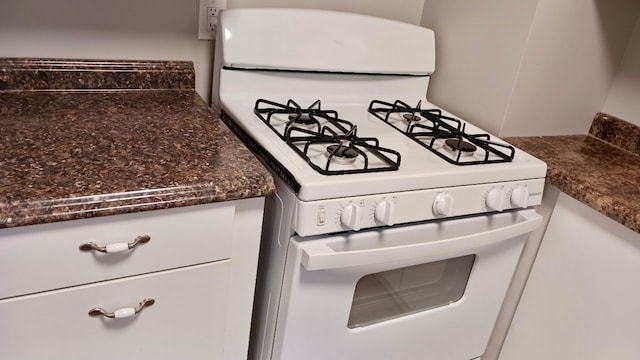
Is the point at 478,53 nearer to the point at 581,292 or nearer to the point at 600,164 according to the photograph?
the point at 600,164

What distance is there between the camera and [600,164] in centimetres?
147

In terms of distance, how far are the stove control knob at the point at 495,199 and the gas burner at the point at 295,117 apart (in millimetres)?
378

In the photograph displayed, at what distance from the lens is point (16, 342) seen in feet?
2.94

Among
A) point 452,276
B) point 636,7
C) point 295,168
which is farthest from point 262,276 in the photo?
point 636,7

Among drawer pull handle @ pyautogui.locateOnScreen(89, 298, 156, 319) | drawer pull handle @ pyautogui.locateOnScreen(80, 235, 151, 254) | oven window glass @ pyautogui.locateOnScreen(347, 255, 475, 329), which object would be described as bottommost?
oven window glass @ pyautogui.locateOnScreen(347, 255, 475, 329)

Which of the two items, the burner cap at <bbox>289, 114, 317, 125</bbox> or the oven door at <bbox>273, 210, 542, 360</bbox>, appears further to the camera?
the burner cap at <bbox>289, 114, 317, 125</bbox>

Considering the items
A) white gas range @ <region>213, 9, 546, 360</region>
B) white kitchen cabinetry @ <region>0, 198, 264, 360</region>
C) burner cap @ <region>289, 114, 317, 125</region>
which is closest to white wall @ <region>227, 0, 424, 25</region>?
white gas range @ <region>213, 9, 546, 360</region>

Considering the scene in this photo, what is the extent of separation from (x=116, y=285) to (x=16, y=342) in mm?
182

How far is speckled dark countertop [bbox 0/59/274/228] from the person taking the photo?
86 cm

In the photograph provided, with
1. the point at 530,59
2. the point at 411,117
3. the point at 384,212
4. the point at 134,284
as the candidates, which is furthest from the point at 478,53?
the point at 134,284

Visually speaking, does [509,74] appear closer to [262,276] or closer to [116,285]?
[262,276]

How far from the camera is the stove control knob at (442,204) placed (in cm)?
117

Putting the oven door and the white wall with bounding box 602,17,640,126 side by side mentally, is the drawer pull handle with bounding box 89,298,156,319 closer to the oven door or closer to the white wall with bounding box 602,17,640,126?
the oven door

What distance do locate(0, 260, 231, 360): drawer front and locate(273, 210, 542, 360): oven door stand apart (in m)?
0.16
